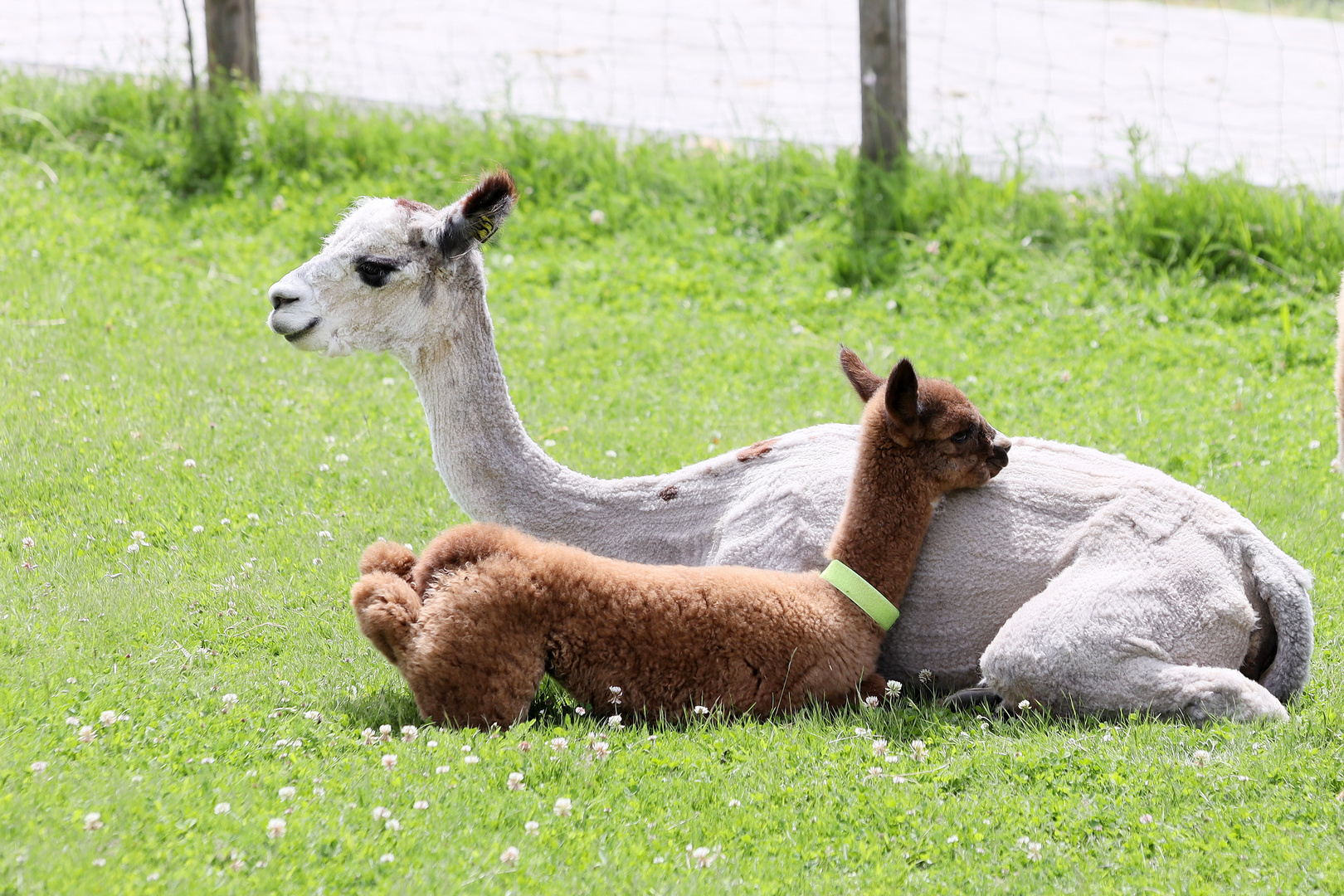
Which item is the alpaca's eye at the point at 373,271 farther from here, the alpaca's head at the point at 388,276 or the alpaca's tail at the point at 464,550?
the alpaca's tail at the point at 464,550

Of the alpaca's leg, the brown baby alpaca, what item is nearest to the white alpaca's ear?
the brown baby alpaca

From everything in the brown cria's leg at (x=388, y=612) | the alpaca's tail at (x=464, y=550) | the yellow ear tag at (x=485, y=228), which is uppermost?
the yellow ear tag at (x=485, y=228)

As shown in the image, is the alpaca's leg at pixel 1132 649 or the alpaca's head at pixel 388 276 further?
the alpaca's head at pixel 388 276

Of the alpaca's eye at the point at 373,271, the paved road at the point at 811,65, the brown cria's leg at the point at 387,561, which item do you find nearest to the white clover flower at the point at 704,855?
the brown cria's leg at the point at 387,561

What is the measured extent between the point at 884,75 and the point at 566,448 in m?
4.04

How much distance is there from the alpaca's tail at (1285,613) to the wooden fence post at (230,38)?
8.19 m

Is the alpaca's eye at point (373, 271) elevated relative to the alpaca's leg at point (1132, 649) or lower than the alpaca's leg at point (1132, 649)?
elevated

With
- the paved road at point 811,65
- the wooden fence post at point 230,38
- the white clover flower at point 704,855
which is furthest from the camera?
the paved road at point 811,65

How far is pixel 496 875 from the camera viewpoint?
332cm

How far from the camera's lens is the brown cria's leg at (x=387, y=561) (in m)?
4.38

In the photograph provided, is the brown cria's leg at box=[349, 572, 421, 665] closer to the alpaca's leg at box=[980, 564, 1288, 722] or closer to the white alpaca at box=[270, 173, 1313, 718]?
the white alpaca at box=[270, 173, 1313, 718]

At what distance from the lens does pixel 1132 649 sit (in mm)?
4191

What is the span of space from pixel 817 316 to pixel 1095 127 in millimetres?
4485

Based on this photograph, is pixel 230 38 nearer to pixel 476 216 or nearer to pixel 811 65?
pixel 811 65
